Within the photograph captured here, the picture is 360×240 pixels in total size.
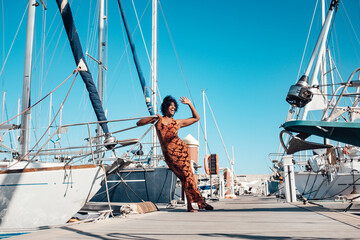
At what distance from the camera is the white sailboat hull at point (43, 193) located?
6793mm

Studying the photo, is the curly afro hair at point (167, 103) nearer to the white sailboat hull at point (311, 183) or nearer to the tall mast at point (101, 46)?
the tall mast at point (101, 46)

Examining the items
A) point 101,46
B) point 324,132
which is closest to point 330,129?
point 324,132

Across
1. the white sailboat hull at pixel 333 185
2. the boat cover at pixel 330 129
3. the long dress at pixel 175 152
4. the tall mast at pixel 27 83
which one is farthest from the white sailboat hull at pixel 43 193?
the white sailboat hull at pixel 333 185

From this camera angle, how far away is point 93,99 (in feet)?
31.5

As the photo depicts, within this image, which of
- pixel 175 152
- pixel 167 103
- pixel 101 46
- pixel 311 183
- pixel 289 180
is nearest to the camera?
pixel 175 152

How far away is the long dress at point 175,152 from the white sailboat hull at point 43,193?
1.97 metres

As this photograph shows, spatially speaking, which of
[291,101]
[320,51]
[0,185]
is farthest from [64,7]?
[320,51]

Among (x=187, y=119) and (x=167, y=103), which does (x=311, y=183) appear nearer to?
(x=187, y=119)

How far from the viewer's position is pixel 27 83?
9.89 metres

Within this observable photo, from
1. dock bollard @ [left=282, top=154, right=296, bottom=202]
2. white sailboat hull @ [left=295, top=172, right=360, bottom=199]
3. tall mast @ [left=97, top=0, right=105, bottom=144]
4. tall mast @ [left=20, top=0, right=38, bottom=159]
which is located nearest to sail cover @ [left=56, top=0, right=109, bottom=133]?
tall mast @ [left=20, top=0, right=38, bottom=159]

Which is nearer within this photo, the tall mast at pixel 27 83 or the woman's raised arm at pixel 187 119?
the woman's raised arm at pixel 187 119

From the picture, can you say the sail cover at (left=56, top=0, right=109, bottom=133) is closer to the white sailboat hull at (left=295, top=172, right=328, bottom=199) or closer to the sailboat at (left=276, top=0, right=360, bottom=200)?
the sailboat at (left=276, top=0, right=360, bottom=200)

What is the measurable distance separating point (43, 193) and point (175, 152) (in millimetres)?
3130

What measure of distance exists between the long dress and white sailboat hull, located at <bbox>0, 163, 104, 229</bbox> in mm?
1970
